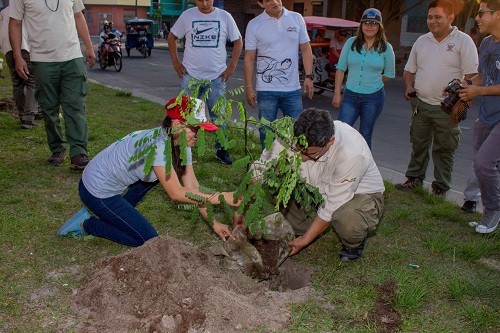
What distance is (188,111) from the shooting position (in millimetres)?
3051

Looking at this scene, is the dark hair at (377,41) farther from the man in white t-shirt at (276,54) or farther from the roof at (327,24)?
the roof at (327,24)

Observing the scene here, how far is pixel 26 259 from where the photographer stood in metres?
3.75

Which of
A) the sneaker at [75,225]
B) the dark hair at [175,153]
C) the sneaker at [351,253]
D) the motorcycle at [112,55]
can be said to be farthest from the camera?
the motorcycle at [112,55]

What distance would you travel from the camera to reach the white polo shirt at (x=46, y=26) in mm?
5336

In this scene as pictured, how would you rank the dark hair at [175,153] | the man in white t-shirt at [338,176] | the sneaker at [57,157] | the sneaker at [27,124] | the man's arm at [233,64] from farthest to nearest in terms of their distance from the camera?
the sneaker at [27,124] → the man's arm at [233,64] → the sneaker at [57,157] → the man in white t-shirt at [338,176] → the dark hair at [175,153]

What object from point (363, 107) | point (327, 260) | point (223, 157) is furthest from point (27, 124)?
point (327, 260)

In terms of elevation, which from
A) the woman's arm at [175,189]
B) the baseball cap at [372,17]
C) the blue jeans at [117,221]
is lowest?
the blue jeans at [117,221]

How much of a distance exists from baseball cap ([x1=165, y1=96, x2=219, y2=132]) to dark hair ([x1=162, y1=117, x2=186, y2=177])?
0.05 m

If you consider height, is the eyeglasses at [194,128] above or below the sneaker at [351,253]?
above

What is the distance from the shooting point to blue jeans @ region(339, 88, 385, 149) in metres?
5.34

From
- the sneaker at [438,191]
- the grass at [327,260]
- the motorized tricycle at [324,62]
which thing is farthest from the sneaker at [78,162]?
the motorized tricycle at [324,62]

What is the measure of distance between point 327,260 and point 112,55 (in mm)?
15343

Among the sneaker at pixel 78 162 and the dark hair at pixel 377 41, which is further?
the sneaker at pixel 78 162

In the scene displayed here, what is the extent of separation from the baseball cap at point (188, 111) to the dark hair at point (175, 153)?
0.17ft
